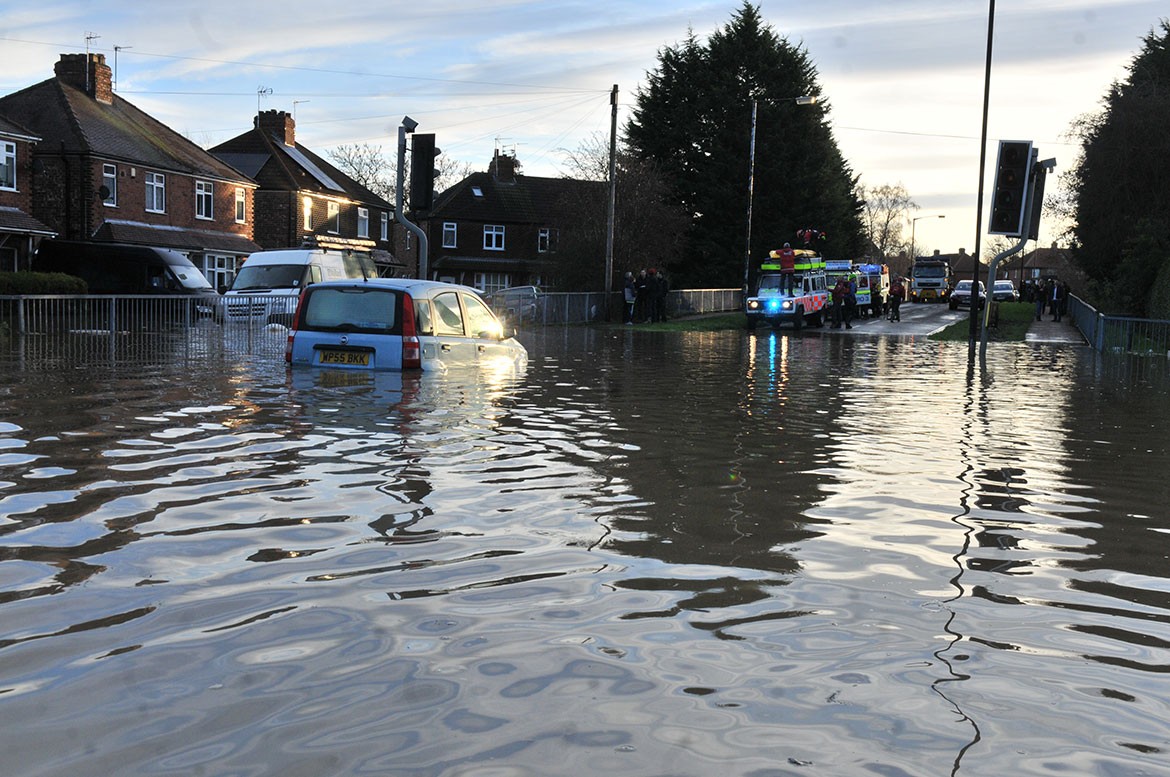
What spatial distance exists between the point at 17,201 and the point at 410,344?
1214 inches

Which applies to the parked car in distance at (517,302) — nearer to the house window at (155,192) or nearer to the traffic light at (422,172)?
the house window at (155,192)

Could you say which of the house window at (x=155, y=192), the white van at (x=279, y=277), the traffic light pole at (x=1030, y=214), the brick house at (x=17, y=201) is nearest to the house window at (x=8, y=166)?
the brick house at (x=17, y=201)

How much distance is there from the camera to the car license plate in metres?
13.8

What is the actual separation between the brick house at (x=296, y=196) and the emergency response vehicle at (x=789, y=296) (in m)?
22.0

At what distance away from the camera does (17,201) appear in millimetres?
39625

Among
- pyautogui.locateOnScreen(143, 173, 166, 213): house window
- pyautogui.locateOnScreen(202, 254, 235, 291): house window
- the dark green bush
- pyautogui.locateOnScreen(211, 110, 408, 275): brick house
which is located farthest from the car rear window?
pyautogui.locateOnScreen(211, 110, 408, 275): brick house

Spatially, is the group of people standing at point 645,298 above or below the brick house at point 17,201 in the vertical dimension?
below

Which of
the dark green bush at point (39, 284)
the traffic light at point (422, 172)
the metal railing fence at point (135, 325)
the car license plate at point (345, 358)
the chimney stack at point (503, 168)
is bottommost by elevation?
the metal railing fence at point (135, 325)

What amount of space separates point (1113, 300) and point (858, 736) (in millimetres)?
43703

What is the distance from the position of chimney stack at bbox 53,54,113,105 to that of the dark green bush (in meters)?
19.7

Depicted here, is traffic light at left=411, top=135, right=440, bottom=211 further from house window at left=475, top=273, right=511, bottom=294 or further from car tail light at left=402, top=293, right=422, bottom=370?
house window at left=475, top=273, right=511, bottom=294

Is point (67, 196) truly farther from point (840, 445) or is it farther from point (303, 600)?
point (303, 600)

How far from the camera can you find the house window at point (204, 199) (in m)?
48.6

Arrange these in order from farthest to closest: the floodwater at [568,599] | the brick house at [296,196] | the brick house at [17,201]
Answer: the brick house at [296,196], the brick house at [17,201], the floodwater at [568,599]
